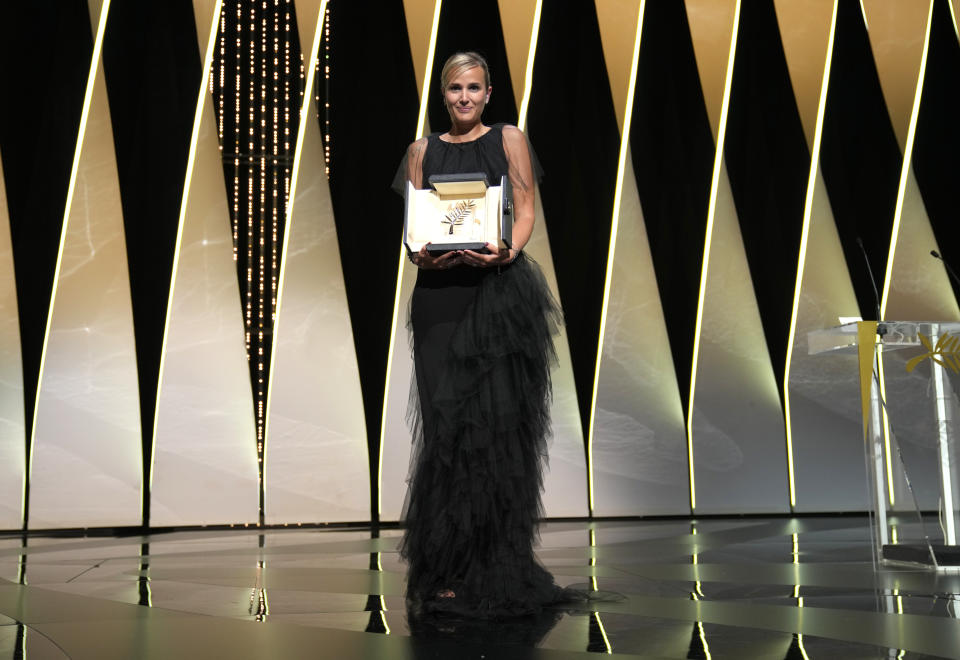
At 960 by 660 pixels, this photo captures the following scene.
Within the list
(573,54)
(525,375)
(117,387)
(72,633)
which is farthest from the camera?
Answer: (573,54)

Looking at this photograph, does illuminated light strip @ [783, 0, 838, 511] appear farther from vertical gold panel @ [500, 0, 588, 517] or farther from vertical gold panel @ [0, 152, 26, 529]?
vertical gold panel @ [0, 152, 26, 529]

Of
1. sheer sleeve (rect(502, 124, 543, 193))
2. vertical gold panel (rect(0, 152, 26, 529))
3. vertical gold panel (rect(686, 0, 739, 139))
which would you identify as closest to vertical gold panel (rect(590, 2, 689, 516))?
vertical gold panel (rect(686, 0, 739, 139))

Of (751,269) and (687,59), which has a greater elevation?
(687,59)

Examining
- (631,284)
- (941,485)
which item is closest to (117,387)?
(631,284)

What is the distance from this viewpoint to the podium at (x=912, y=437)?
3.76 meters

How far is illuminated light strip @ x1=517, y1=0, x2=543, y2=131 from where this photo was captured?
7.13 m

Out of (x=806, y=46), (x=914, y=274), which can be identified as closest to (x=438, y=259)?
(x=806, y=46)

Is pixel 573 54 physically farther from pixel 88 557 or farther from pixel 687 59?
pixel 88 557

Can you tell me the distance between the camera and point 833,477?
7.37 m

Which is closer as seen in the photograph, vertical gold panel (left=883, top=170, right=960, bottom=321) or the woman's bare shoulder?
the woman's bare shoulder

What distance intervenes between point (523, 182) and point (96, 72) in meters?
4.73

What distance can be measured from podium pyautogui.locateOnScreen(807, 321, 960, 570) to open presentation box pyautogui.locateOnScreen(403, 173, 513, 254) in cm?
204

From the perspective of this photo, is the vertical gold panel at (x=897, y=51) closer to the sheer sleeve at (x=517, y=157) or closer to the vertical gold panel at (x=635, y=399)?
the vertical gold panel at (x=635, y=399)

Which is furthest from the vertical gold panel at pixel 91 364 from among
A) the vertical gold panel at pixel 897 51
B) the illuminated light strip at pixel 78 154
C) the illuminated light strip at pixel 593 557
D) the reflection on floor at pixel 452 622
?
the vertical gold panel at pixel 897 51
